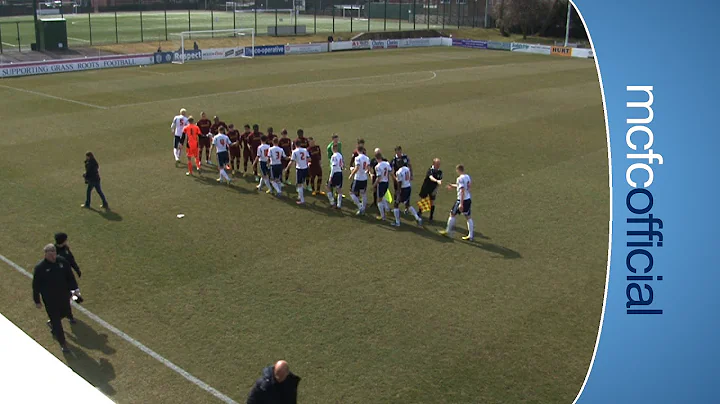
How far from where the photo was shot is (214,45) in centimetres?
5709

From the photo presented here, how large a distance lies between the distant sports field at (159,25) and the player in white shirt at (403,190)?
4713 cm

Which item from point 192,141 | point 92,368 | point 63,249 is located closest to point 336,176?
point 192,141

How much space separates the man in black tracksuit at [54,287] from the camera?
9930 millimetres

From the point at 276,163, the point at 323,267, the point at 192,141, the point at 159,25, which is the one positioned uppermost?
the point at 159,25

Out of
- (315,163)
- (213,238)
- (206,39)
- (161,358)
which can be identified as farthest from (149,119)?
(206,39)

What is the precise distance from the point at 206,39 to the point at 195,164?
4105cm

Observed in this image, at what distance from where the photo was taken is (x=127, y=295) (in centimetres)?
1216

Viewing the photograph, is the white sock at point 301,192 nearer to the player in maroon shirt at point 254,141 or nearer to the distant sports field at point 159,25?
the player in maroon shirt at point 254,141

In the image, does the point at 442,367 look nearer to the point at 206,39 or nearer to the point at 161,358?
the point at 161,358

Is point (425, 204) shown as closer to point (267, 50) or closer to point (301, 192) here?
point (301, 192)

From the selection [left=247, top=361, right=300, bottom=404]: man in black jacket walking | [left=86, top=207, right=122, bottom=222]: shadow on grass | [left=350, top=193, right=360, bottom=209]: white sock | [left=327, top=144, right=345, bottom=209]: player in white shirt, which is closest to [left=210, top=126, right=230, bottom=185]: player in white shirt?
[left=86, top=207, right=122, bottom=222]: shadow on grass

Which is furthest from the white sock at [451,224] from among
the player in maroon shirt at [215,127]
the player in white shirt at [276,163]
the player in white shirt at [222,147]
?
the player in maroon shirt at [215,127]

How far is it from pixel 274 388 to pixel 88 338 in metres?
5.03

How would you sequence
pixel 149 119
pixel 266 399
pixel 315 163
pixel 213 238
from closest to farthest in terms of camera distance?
pixel 266 399
pixel 213 238
pixel 315 163
pixel 149 119
